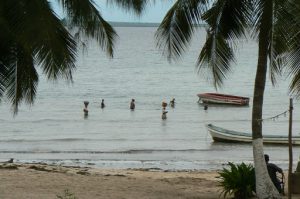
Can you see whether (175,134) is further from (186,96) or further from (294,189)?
(186,96)

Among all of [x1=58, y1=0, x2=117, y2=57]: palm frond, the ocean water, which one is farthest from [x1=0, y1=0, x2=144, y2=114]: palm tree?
the ocean water

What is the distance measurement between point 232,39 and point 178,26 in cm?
123

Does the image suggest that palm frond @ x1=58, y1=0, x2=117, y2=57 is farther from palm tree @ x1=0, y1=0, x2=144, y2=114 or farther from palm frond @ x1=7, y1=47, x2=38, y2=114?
palm frond @ x1=7, y1=47, x2=38, y2=114

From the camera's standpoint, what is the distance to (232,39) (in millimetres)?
12336

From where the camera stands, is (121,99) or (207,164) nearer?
(207,164)

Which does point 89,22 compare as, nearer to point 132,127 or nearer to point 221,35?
point 221,35

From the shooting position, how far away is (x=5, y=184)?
14.5 metres

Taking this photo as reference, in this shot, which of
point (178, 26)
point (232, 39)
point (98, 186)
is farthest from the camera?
point (98, 186)

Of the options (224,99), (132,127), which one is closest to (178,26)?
(132,127)

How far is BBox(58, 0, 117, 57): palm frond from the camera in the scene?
25.9ft

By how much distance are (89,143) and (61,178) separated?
14.4 meters

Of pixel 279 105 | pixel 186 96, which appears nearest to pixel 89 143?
pixel 279 105

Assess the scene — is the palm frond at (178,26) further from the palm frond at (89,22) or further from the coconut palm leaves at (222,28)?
the palm frond at (89,22)

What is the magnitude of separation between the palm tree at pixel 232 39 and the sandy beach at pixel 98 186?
2324 millimetres
